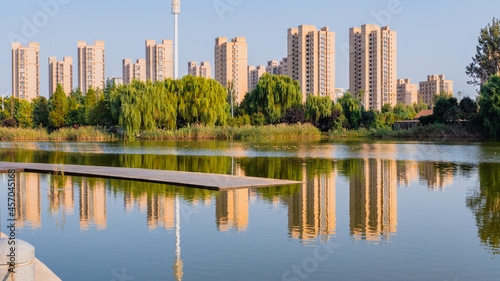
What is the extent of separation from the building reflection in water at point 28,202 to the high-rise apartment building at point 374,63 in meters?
137

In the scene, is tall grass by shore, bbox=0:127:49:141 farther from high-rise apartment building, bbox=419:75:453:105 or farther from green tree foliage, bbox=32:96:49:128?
high-rise apartment building, bbox=419:75:453:105

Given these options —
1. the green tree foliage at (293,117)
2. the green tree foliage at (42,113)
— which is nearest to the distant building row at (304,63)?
the green tree foliage at (42,113)

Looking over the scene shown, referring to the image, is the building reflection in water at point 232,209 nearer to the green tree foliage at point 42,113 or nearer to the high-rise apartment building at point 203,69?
the green tree foliage at point 42,113

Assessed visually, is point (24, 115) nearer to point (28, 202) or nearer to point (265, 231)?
point (28, 202)

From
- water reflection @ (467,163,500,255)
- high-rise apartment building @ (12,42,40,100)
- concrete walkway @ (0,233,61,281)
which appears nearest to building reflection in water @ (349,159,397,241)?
water reflection @ (467,163,500,255)

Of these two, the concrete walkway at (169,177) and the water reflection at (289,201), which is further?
the concrete walkway at (169,177)

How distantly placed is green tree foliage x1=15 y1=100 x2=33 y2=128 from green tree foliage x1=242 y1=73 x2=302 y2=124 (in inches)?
1467

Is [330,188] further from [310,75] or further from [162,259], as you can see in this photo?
[310,75]

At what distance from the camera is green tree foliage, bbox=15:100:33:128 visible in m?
82.7

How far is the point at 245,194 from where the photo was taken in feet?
39.8

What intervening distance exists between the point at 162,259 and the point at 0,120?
8936 centimetres

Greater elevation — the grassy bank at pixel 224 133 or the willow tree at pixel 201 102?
the willow tree at pixel 201 102

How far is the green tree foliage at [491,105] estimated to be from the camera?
5134 cm

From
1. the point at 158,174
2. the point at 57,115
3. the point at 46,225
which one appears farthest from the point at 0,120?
the point at 46,225
